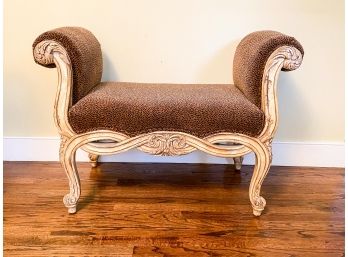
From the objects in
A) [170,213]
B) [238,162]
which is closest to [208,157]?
[238,162]

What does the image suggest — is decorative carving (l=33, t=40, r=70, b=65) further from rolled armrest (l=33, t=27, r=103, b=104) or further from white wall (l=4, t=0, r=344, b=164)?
white wall (l=4, t=0, r=344, b=164)

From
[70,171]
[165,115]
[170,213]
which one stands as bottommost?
[170,213]

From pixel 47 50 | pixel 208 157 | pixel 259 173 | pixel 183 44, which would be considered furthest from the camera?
pixel 208 157

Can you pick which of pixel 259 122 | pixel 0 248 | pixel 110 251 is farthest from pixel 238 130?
pixel 0 248

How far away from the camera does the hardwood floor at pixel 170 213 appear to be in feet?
3.82

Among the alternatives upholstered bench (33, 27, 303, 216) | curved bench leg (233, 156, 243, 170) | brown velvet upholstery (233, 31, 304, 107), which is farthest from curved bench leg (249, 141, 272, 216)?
curved bench leg (233, 156, 243, 170)

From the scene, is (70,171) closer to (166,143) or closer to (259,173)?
(166,143)

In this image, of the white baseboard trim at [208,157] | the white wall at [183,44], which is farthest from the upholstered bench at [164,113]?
the white baseboard trim at [208,157]

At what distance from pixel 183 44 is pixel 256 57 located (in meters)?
0.60

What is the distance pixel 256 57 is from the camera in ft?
4.19

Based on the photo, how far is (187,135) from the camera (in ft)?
4.13

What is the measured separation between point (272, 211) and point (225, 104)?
0.53 meters

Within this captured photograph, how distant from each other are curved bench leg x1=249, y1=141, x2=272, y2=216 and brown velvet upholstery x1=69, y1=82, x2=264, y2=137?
9cm

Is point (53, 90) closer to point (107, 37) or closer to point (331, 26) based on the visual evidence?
point (107, 37)
